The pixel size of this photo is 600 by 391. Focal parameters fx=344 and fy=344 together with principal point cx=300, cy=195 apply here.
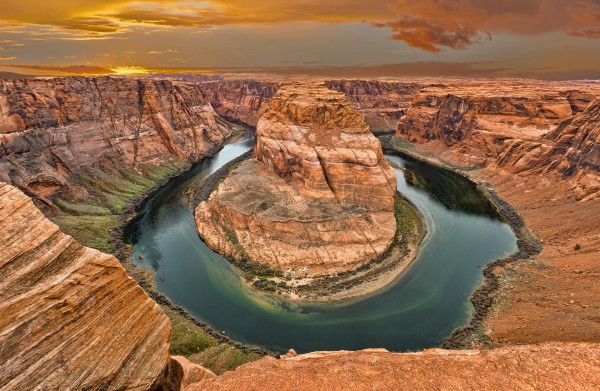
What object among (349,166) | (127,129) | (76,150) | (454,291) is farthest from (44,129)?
(454,291)

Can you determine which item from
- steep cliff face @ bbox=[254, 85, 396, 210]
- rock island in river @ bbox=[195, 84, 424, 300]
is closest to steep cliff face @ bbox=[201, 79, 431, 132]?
steep cliff face @ bbox=[254, 85, 396, 210]

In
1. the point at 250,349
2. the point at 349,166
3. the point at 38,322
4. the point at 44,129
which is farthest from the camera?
the point at 44,129

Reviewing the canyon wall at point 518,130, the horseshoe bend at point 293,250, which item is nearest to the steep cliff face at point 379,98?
the canyon wall at point 518,130

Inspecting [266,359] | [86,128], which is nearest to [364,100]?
[86,128]

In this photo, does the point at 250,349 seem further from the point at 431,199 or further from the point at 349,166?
the point at 431,199

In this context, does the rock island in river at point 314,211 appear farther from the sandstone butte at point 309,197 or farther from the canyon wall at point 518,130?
the canyon wall at point 518,130

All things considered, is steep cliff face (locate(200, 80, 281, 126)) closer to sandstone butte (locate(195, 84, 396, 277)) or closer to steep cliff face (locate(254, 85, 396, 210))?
steep cliff face (locate(254, 85, 396, 210))
